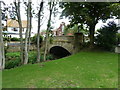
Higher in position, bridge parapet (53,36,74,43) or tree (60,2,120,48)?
tree (60,2,120,48)

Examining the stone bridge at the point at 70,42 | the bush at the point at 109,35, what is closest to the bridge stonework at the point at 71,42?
the stone bridge at the point at 70,42

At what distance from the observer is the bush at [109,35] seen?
1122cm

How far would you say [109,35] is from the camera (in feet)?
36.5

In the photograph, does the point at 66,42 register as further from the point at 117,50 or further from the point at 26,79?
the point at 26,79

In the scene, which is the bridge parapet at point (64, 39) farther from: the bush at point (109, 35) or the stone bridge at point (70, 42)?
the bush at point (109, 35)

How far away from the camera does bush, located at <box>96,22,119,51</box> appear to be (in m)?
11.2

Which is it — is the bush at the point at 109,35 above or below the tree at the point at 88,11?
below

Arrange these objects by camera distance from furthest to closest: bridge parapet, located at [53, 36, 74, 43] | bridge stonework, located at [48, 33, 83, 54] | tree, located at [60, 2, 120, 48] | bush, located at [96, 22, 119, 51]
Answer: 1. bridge parapet, located at [53, 36, 74, 43]
2. bridge stonework, located at [48, 33, 83, 54]
3. bush, located at [96, 22, 119, 51]
4. tree, located at [60, 2, 120, 48]

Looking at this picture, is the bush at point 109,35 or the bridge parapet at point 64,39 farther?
the bridge parapet at point 64,39

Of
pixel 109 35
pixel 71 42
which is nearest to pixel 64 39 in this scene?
pixel 71 42

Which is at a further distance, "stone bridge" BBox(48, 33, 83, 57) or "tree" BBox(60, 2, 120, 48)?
"stone bridge" BBox(48, 33, 83, 57)

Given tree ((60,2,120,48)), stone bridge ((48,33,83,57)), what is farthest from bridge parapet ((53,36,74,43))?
tree ((60,2,120,48))

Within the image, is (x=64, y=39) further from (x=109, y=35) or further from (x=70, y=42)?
(x=109, y=35)

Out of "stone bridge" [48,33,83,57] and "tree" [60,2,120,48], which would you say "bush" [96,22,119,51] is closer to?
"tree" [60,2,120,48]
